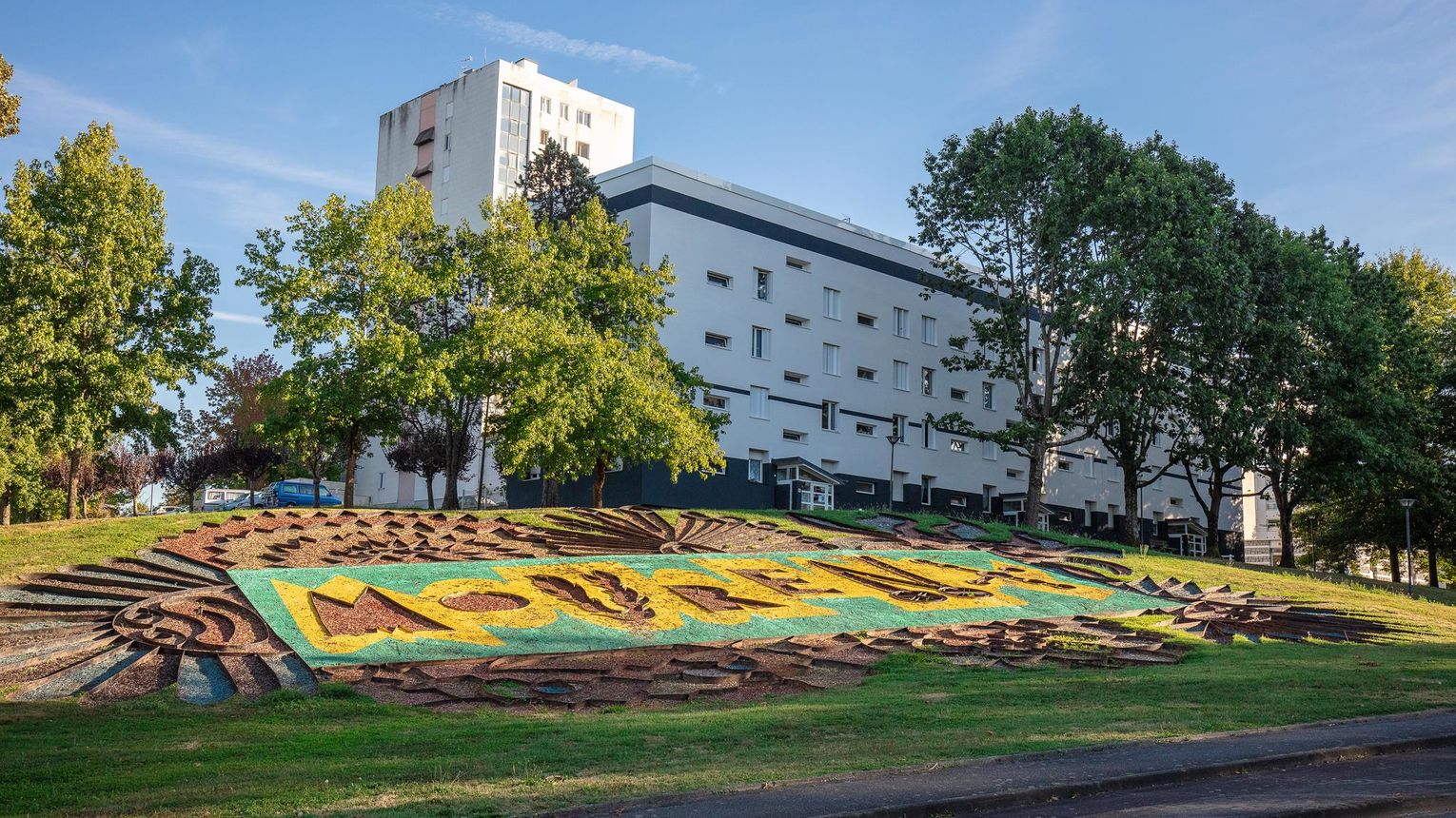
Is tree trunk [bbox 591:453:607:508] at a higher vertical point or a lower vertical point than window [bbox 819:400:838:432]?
lower

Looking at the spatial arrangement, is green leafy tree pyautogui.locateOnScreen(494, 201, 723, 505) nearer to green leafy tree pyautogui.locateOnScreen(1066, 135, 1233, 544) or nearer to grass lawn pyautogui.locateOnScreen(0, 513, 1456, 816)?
green leafy tree pyautogui.locateOnScreen(1066, 135, 1233, 544)

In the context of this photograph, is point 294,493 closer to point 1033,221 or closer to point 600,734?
point 1033,221

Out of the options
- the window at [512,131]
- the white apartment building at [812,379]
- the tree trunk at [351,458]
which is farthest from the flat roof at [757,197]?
the window at [512,131]

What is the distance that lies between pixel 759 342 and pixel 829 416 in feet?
18.0

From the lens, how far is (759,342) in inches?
2064

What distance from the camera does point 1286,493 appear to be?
54.1 m

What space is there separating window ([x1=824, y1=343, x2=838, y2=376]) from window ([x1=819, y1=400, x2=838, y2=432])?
151 centimetres

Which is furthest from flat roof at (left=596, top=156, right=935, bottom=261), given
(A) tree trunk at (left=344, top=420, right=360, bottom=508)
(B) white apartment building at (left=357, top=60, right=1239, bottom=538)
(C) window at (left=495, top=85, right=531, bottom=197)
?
(C) window at (left=495, top=85, right=531, bottom=197)

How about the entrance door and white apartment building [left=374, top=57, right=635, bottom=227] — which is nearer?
the entrance door

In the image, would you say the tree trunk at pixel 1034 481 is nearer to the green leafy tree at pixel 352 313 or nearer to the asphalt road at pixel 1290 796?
the green leafy tree at pixel 352 313

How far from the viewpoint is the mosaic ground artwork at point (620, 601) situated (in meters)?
19.6

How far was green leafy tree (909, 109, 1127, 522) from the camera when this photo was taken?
46281 millimetres

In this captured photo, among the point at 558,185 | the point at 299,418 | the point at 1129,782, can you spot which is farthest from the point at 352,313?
the point at 1129,782

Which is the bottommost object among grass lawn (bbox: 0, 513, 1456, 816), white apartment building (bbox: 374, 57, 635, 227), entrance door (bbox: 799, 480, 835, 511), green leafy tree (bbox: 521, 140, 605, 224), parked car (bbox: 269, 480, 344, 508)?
grass lawn (bbox: 0, 513, 1456, 816)
